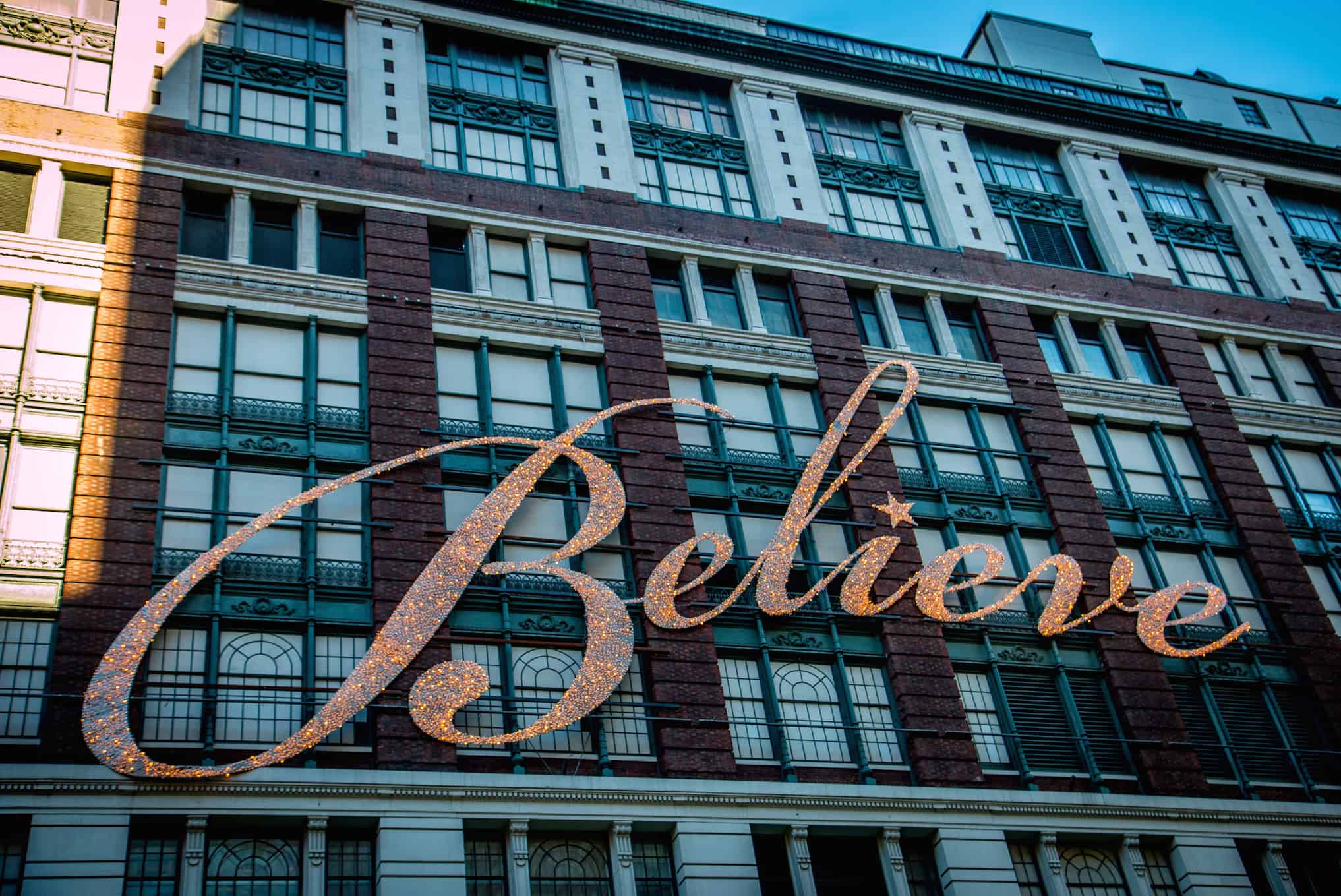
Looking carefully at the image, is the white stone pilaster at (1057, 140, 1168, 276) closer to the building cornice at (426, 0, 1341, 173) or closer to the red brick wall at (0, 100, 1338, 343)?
the red brick wall at (0, 100, 1338, 343)

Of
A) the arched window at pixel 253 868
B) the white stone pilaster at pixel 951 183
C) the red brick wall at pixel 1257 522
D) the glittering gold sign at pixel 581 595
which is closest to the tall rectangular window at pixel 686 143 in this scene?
the white stone pilaster at pixel 951 183

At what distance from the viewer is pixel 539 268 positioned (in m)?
38.6

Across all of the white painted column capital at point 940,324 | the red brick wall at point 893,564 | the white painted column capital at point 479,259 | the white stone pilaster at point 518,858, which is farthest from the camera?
the white painted column capital at point 940,324

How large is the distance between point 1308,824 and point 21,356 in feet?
108

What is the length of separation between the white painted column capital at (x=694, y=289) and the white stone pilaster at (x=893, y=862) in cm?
1531

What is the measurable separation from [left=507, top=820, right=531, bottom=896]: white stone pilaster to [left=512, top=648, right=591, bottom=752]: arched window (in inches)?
86.3

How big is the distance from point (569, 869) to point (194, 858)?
7.45 meters

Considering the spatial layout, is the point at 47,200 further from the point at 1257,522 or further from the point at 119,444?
the point at 1257,522

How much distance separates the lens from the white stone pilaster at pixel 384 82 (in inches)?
1544

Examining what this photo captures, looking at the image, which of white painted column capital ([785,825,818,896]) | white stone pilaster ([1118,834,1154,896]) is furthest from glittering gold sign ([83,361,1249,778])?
white stone pilaster ([1118,834,1154,896])

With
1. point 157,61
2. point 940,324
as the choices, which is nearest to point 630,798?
point 940,324

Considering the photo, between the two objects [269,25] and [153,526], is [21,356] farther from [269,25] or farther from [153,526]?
[269,25]

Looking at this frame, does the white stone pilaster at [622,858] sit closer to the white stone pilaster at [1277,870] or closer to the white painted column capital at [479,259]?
the white painted column capital at [479,259]

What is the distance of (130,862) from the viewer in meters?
25.8
